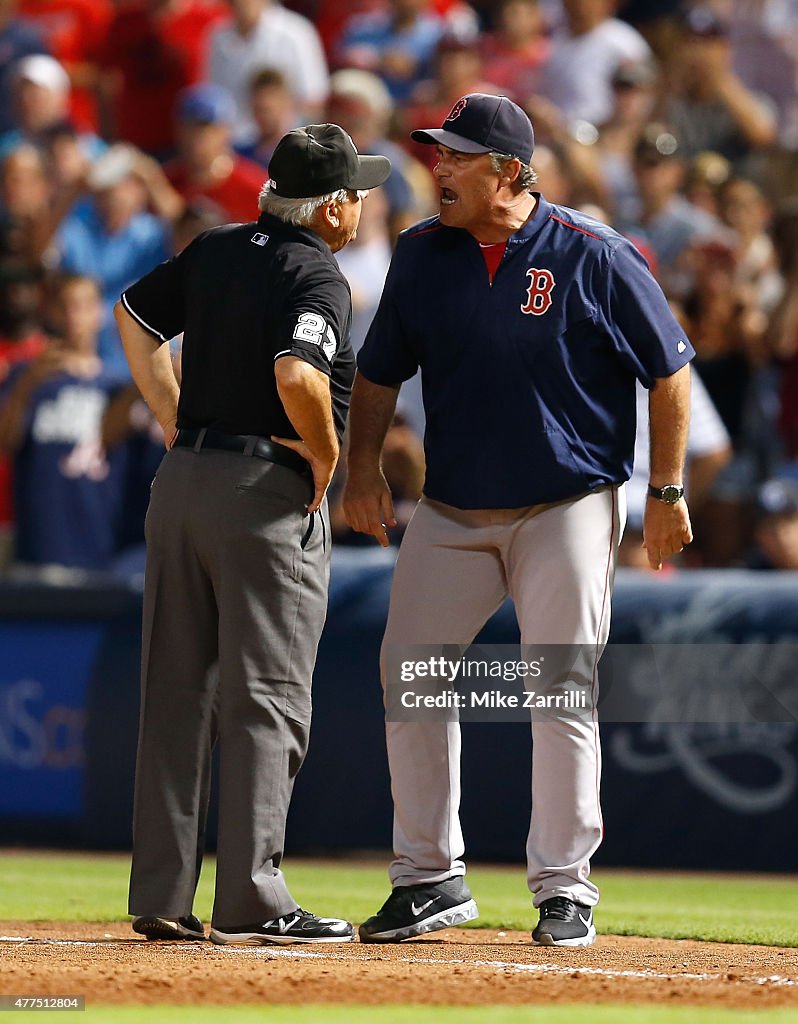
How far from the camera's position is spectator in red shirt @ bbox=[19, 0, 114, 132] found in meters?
14.9

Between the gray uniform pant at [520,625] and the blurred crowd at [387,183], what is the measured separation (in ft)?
10.3

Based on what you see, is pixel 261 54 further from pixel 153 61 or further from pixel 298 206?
pixel 298 206

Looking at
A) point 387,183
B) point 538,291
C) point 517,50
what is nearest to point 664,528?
point 538,291

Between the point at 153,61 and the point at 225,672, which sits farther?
the point at 153,61

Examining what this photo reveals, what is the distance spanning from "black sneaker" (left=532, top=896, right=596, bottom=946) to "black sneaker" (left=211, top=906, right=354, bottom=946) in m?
0.59

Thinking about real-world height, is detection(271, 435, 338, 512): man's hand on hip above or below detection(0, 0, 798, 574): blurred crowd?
below

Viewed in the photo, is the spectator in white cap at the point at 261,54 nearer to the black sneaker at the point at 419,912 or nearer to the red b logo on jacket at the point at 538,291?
the red b logo on jacket at the point at 538,291

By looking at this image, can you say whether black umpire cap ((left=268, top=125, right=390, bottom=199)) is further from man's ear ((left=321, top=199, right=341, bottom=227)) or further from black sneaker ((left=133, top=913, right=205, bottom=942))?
black sneaker ((left=133, top=913, right=205, bottom=942))

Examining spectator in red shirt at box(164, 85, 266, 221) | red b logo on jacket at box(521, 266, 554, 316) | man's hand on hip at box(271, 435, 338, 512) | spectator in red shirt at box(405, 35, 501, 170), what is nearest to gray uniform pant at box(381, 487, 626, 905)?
man's hand on hip at box(271, 435, 338, 512)

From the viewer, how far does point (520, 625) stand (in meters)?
5.54

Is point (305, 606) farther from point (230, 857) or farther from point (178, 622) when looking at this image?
point (230, 857)

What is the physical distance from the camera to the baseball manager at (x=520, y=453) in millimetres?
5418

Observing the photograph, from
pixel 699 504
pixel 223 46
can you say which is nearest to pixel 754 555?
pixel 699 504

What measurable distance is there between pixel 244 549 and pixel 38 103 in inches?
372
